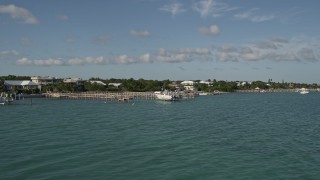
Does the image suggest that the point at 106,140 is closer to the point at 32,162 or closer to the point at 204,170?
the point at 32,162

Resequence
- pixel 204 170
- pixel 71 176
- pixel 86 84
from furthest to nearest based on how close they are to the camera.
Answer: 1. pixel 86 84
2. pixel 204 170
3. pixel 71 176

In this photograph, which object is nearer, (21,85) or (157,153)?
(157,153)

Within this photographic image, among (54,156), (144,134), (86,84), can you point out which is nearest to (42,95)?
(86,84)

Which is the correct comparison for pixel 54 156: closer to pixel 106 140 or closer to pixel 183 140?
pixel 106 140

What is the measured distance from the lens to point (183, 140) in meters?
34.6

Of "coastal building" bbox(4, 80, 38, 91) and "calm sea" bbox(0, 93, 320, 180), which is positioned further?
"coastal building" bbox(4, 80, 38, 91)

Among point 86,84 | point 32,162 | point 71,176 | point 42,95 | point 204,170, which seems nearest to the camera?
point 71,176

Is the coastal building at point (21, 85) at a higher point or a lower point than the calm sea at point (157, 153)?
higher

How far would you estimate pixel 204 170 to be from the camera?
23.4 meters

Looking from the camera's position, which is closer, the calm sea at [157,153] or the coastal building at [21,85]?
the calm sea at [157,153]

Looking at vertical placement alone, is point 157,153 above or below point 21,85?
below

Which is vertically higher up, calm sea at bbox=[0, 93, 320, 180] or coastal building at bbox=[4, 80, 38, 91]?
coastal building at bbox=[4, 80, 38, 91]

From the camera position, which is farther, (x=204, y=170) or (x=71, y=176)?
(x=204, y=170)

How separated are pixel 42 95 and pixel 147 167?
360 ft
